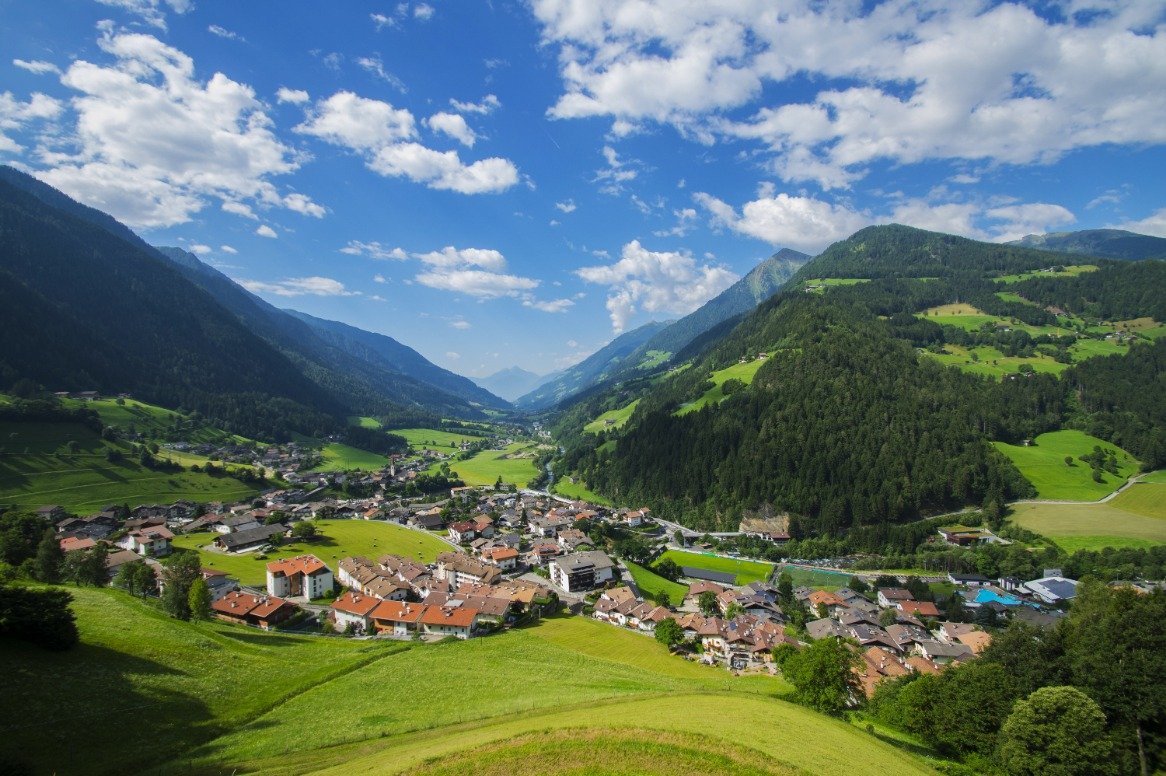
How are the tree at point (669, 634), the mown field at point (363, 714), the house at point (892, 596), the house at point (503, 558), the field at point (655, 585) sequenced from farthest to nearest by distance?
the house at point (503, 558) → the field at point (655, 585) → the house at point (892, 596) → the tree at point (669, 634) → the mown field at point (363, 714)

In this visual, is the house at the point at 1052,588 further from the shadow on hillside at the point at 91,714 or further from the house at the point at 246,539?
the house at the point at 246,539

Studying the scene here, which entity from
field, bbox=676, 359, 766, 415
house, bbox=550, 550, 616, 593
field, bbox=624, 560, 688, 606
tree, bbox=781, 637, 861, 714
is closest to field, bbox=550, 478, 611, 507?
field, bbox=676, 359, 766, 415

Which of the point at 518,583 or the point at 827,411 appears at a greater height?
the point at 827,411

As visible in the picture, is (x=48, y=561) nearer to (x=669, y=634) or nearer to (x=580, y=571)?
(x=580, y=571)

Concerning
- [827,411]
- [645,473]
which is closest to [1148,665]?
[827,411]

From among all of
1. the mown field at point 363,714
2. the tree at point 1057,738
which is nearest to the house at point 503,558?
the mown field at point 363,714

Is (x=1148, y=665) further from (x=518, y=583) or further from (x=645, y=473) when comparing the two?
(x=645, y=473)
